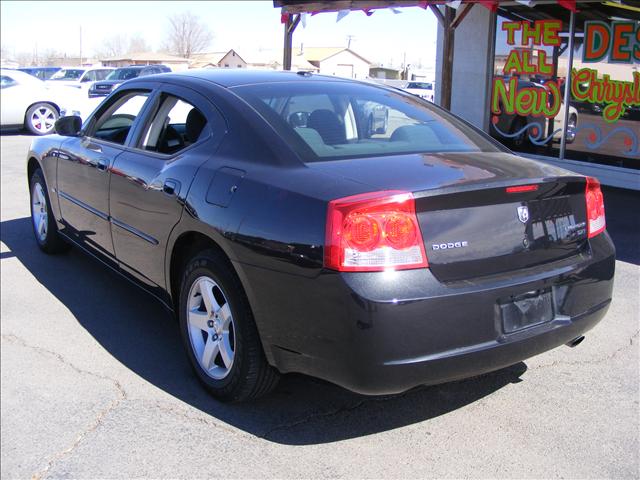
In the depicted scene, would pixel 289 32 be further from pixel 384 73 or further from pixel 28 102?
pixel 384 73

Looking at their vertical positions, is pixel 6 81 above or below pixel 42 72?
below

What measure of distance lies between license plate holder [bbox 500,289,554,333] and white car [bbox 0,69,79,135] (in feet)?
51.3

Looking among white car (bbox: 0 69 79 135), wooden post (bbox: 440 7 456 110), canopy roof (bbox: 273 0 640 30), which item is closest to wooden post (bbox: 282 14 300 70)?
canopy roof (bbox: 273 0 640 30)

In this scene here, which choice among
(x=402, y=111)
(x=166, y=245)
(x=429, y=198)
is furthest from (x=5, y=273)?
(x=429, y=198)

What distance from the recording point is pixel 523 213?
9.94ft

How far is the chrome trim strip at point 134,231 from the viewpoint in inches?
153

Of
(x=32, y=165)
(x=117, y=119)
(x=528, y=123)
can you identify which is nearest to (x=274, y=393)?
(x=117, y=119)

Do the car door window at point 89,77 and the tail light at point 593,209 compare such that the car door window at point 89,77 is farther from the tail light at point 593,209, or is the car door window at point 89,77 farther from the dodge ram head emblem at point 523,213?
the dodge ram head emblem at point 523,213

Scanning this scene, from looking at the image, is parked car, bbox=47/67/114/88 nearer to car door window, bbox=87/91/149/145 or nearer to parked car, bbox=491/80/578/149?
parked car, bbox=491/80/578/149

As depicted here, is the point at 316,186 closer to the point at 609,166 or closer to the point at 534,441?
the point at 534,441

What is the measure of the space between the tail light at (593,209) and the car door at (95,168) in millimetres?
2743

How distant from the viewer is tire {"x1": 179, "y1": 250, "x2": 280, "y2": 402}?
10.5 feet

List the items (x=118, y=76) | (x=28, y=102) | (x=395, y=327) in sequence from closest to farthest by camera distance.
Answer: (x=395, y=327), (x=28, y=102), (x=118, y=76)

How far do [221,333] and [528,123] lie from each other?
872 cm
